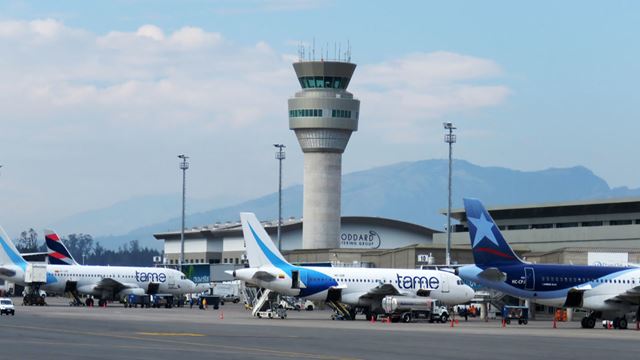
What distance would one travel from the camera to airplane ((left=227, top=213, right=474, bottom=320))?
257 feet

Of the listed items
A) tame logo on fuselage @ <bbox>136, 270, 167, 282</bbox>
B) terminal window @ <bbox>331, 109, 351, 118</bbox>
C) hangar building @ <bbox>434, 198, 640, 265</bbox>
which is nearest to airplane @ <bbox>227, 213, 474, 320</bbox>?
hangar building @ <bbox>434, 198, 640, 265</bbox>

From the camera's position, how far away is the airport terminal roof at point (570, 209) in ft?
411

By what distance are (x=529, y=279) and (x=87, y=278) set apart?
162ft

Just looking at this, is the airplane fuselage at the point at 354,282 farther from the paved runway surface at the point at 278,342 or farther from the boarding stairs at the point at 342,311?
the paved runway surface at the point at 278,342

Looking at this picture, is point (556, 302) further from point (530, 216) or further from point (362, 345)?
point (530, 216)

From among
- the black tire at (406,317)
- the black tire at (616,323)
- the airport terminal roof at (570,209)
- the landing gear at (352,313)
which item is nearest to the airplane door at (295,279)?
the landing gear at (352,313)

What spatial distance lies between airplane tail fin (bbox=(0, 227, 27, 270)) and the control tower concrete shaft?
53133 millimetres

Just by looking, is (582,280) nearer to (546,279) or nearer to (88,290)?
(546,279)

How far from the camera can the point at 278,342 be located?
46.8m

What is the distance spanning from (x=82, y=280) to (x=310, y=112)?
53.5m

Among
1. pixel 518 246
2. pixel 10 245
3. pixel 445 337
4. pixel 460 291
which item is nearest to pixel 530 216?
pixel 518 246

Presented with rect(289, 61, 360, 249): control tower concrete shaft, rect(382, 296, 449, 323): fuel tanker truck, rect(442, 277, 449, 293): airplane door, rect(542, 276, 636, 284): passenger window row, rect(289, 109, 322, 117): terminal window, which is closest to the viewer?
rect(542, 276, 636, 284): passenger window row

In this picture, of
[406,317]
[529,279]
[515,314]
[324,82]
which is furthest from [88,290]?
[324,82]

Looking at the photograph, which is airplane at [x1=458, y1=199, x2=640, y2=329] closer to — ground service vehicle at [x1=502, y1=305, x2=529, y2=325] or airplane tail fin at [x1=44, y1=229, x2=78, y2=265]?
ground service vehicle at [x1=502, y1=305, x2=529, y2=325]
